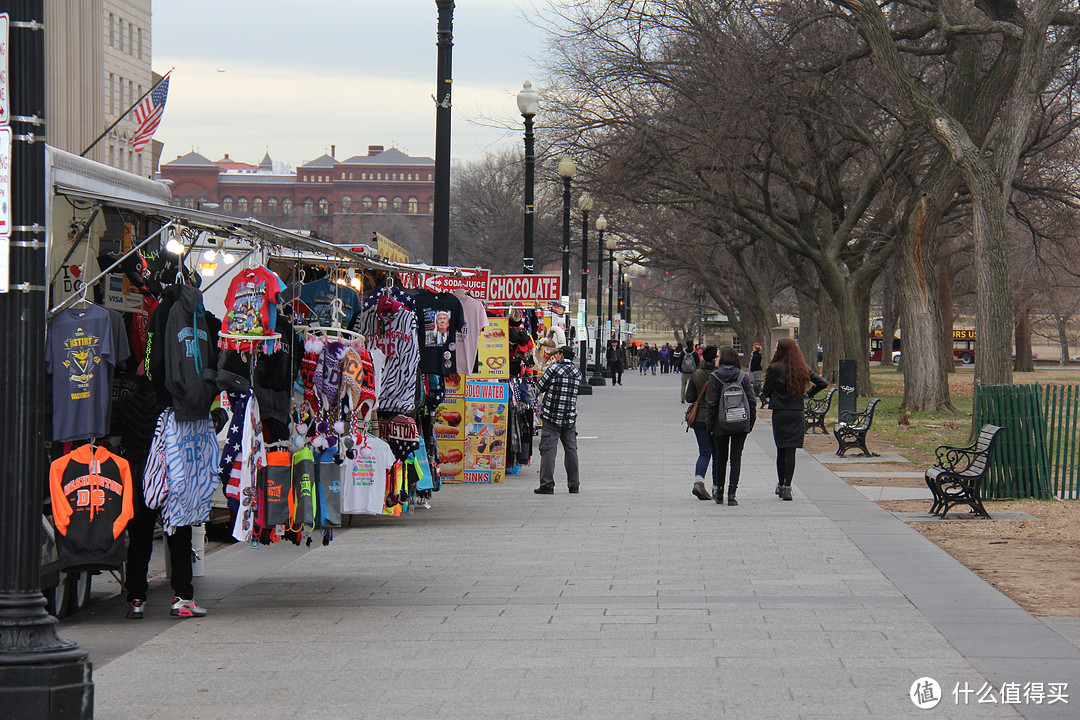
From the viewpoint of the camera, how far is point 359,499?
9.01m

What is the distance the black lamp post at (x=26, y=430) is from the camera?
554 cm

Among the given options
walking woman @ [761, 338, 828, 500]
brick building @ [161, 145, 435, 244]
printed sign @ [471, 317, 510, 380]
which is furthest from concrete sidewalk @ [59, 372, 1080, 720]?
brick building @ [161, 145, 435, 244]

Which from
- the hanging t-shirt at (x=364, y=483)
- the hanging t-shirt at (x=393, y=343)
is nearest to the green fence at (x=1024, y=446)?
the hanging t-shirt at (x=393, y=343)

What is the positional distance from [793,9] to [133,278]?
2140 centimetres

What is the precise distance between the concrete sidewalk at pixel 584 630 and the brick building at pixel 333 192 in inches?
5450

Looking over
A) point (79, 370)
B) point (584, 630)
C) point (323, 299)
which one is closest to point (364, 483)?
point (323, 299)

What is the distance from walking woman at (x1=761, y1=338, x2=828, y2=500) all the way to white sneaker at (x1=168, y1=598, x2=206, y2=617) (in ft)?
26.2

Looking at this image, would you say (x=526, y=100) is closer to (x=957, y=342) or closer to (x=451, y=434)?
(x=451, y=434)

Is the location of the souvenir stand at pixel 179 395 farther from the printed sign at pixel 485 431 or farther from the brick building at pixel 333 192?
the brick building at pixel 333 192

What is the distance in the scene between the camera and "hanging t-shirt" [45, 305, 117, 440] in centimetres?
728

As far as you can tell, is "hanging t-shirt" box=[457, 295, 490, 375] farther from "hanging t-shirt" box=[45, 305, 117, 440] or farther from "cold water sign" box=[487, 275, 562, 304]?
"hanging t-shirt" box=[45, 305, 117, 440]

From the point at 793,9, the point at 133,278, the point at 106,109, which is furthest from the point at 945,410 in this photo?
the point at 106,109

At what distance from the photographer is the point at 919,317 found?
1110 inches

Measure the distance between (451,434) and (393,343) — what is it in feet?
18.7
